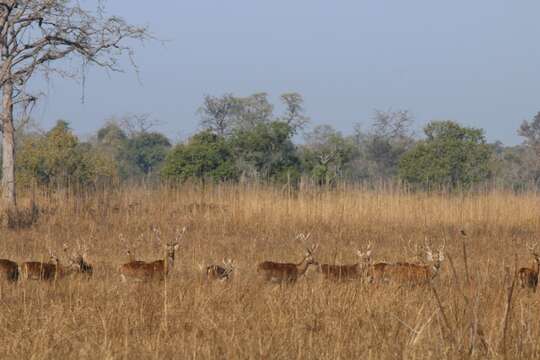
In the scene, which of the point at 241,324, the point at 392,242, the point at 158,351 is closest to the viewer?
the point at 158,351

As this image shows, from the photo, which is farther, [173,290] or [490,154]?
[490,154]

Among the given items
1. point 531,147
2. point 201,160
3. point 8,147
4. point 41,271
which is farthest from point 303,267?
point 531,147

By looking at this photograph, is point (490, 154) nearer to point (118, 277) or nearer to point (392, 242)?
point (392, 242)

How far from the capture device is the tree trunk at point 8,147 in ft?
50.2

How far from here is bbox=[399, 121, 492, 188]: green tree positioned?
106 feet

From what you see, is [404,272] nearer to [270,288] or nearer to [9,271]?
[270,288]

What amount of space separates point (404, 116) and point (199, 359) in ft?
220

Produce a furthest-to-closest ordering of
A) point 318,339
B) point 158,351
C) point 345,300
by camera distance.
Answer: point 345,300, point 318,339, point 158,351

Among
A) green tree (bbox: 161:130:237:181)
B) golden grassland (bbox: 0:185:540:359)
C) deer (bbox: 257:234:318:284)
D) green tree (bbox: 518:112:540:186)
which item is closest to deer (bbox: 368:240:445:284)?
golden grassland (bbox: 0:185:540:359)

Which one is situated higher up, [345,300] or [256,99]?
[256,99]

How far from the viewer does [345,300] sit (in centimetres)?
642

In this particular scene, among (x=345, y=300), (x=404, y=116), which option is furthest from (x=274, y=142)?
(x=404, y=116)

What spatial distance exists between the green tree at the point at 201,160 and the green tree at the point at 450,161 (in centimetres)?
768

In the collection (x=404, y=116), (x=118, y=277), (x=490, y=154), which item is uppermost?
(x=404, y=116)
